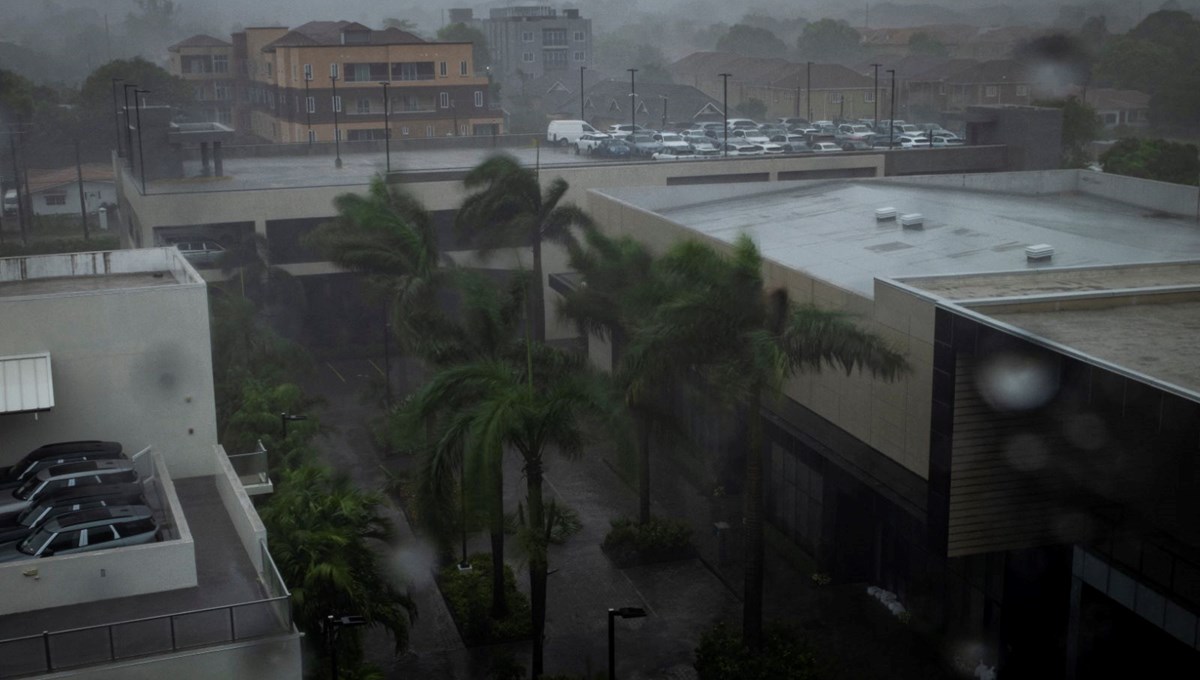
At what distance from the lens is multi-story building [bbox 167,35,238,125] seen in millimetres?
88188

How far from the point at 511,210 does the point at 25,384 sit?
14064mm

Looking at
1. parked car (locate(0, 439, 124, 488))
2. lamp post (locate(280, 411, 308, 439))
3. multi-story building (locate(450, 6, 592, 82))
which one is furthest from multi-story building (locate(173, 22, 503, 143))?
multi-story building (locate(450, 6, 592, 82))

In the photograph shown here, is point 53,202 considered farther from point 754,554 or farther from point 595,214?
point 754,554

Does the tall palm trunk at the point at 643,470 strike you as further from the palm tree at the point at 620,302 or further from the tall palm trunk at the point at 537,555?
the tall palm trunk at the point at 537,555

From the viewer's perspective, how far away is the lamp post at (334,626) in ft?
42.0

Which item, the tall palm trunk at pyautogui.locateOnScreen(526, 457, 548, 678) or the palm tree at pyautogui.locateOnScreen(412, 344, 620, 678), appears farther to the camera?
the tall palm trunk at pyautogui.locateOnScreen(526, 457, 548, 678)

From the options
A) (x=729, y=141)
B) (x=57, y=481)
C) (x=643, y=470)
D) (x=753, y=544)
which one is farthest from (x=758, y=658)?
(x=729, y=141)

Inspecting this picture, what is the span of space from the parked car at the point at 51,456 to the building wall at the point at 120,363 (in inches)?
17.3

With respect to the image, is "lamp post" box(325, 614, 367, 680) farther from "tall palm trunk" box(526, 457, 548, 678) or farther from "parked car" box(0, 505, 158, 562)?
"tall palm trunk" box(526, 457, 548, 678)

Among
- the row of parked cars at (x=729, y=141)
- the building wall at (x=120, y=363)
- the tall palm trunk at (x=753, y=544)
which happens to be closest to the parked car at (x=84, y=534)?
the building wall at (x=120, y=363)

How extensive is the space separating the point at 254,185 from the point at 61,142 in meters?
45.0

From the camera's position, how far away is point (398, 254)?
906 inches

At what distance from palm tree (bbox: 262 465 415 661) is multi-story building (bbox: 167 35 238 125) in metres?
78.1

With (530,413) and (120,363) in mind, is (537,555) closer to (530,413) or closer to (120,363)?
(530,413)
